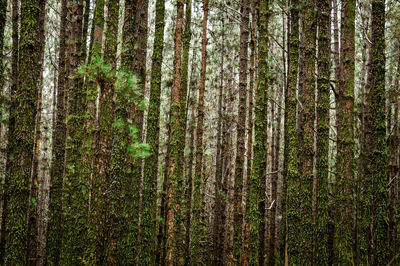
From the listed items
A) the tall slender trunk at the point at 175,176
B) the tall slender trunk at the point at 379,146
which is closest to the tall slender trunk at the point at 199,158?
the tall slender trunk at the point at 175,176

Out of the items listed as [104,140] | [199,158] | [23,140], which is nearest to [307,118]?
[104,140]

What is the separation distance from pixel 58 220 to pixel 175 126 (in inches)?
173

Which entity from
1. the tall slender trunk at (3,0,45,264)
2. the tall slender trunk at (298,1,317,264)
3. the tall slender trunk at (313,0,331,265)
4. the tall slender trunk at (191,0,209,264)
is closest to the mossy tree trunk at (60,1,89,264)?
the tall slender trunk at (3,0,45,264)

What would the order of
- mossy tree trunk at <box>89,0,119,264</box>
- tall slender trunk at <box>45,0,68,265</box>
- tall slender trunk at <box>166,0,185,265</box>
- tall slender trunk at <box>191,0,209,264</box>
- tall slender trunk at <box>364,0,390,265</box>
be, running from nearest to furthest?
tall slender trunk at <box>364,0,390,265</box> → mossy tree trunk at <box>89,0,119,264</box> → tall slender trunk at <box>166,0,185,265</box> → tall slender trunk at <box>45,0,68,265</box> → tall slender trunk at <box>191,0,209,264</box>

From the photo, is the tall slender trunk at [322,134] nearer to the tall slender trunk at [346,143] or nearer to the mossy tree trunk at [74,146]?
the tall slender trunk at [346,143]

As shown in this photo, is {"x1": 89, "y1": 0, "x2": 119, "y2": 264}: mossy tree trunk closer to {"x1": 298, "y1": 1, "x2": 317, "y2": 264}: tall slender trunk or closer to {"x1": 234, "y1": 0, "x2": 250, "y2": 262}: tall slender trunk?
{"x1": 298, "y1": 1, "x2": 317, "y2": 264}: tall slender trunk

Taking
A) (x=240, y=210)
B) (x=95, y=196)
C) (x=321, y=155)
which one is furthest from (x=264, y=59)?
(x=95, y=196)

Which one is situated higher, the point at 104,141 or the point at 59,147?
the point at 104,141

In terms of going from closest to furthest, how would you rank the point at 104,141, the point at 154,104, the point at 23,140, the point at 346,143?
the point at 23,140
the point at 104,141
the point at 346,143
the point at 154,104

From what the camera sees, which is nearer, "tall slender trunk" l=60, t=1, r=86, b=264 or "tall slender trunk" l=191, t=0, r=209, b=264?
"tall slender trunk" l=60, t=1, r=86, b=264

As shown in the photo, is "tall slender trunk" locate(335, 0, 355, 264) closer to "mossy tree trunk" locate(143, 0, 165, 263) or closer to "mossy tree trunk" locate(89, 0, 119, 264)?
"mossy tree trunk" locate(89, 0, 119, 264)

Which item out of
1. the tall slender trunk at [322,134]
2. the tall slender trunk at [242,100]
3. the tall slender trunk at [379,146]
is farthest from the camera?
the tall slender trunk at [242,100]

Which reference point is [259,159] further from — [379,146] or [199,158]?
[379,146]

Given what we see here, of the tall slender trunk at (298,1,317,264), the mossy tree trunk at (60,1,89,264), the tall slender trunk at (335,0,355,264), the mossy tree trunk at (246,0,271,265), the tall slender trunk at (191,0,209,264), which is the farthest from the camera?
the tall slender trunk at (191,0,209,264)
